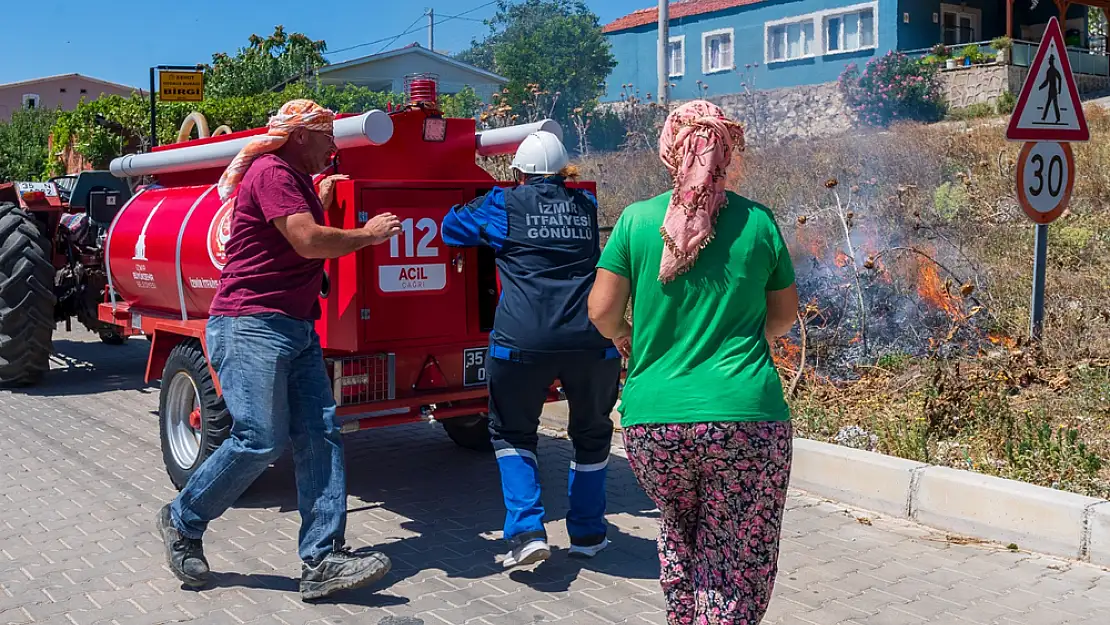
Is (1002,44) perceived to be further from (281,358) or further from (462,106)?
(281,358)

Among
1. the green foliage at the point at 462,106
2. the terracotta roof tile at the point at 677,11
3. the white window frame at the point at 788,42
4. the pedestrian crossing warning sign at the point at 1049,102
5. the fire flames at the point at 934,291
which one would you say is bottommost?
the fire flames at the point at 934,291

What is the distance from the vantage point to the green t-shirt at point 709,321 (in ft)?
11.1

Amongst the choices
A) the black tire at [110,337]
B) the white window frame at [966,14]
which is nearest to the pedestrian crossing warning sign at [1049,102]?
the black tire at [110,337]

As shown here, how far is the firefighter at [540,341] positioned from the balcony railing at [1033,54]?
23355 mm

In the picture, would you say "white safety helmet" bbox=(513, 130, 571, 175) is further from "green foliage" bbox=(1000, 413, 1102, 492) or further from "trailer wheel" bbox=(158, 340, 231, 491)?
"green foliage" bbox=(1000, 413, 1102, 492)

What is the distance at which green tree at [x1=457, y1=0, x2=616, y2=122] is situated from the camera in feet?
91.4

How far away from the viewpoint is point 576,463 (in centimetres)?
550

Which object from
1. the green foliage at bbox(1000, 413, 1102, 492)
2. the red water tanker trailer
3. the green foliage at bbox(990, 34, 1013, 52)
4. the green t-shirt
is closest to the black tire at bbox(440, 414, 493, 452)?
the red water tanker trailer

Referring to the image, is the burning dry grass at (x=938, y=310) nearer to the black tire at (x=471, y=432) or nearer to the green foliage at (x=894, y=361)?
the green foliage at (x=894, y=361)

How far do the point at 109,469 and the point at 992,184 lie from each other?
9378 millimetres

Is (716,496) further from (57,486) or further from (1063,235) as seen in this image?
(1063,235)

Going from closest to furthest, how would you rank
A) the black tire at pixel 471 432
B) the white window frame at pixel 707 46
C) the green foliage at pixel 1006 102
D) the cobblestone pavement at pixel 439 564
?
the cobblestone pavement at pixel 439 564
the black tire at pixel 471 432
the green foliage at pixel 1006 102
the white window frame at pixel 707 46

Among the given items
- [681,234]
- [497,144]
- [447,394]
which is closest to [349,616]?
[447,394]

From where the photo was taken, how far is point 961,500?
5805mm
